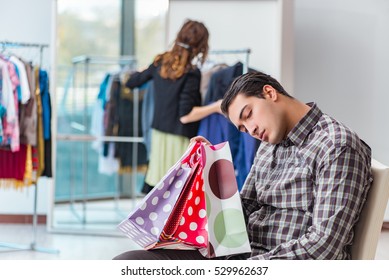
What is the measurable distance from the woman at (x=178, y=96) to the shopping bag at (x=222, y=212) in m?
1.64

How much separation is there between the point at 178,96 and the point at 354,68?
3.53 feet

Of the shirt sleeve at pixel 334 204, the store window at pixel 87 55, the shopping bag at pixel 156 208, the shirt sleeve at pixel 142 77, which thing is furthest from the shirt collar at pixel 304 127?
the store window at pixel 87 55

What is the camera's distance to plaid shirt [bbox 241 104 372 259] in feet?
4.50

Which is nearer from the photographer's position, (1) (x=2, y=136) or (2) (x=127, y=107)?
(1) (x=2, y=136)

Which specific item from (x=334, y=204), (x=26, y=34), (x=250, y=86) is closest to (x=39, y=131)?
(x=26, y=34)

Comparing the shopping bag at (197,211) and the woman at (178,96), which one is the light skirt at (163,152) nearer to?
the woman at (178,96)

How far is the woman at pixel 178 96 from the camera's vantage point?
318 centimetres

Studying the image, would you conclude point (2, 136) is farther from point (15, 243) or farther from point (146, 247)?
point (146, 247)

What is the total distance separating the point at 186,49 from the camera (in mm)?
3188

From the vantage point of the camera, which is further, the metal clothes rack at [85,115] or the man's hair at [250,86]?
the metal clothes rack at [85,115]

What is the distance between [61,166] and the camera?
4.12m

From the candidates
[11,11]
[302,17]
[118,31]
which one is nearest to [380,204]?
[302,17]
